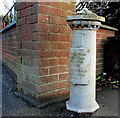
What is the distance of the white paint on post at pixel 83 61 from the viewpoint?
2.34 meters

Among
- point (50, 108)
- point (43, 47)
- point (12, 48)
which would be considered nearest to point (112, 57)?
point (43, 47)

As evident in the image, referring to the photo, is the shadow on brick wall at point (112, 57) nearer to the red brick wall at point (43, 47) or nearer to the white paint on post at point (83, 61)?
the red brick wall at point (43, 47)

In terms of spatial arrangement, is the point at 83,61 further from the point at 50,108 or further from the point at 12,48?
the point at 12,48

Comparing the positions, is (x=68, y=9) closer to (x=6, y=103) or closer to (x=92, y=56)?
(x=92, y=56)

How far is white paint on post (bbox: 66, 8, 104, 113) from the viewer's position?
2.34m

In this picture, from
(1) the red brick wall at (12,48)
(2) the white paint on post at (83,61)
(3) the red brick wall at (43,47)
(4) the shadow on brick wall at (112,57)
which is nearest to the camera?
(2) the white paint on post at (83,61)

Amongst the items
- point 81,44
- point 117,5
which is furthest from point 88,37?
point 117,5

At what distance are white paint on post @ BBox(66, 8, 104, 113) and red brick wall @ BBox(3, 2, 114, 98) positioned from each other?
0.53 meters

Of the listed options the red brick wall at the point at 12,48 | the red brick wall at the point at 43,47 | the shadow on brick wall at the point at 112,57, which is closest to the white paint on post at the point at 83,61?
the red brick wall at the point at 43,47

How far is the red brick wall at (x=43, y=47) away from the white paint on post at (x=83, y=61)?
20.8 inches

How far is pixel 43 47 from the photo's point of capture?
8.87 feet

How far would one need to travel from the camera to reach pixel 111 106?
109 inches

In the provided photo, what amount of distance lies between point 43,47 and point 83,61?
2.60 feet

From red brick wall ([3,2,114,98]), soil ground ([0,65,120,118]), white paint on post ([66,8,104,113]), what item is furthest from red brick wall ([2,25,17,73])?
white paint on post ([66,8,104,113])
